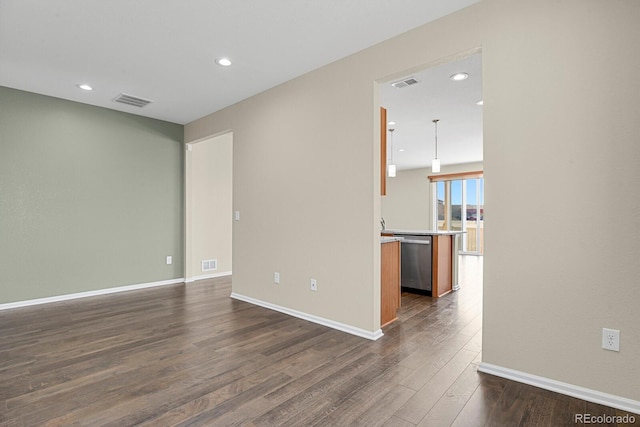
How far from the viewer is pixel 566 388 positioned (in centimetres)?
200

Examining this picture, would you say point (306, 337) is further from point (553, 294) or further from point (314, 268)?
point (553, 294)

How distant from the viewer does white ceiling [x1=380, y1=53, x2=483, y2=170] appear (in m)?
3.52

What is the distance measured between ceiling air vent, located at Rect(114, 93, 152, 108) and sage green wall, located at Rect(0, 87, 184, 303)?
52 cm

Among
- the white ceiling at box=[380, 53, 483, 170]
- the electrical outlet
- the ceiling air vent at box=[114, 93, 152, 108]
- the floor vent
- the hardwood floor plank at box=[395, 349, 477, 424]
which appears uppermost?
the ceiling air vent at box=[114, 93, 152, 108]

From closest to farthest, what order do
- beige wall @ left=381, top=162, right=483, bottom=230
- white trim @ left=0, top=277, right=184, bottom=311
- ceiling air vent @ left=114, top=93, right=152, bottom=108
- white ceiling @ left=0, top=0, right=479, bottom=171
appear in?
1. white ceiling @ left=0, top=0, right=479, bottom=171
2. white trim @ left=0, top=277, right=184, bottom=311
3. ceiling air vent @ left=114, top=93, right=152, bottom=108
4. beige wall @ left=381, top=162, right=483, bottom=230

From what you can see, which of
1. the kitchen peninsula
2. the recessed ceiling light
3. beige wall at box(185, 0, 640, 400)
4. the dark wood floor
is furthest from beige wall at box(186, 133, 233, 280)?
the recessed ceiling light

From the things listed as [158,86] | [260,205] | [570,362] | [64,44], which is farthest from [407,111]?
[64,44]

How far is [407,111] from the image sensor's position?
4730mm

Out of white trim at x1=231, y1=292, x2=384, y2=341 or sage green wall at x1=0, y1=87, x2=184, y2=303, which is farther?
sage green wall at x1=0, y1=87, x2=184, y2=303

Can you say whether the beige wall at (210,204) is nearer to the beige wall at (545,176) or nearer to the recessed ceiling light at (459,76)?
the beige wall at (545,176)

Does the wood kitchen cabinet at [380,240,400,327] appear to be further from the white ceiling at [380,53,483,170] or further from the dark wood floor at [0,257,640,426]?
the white ceiling at [380,53,483,170]

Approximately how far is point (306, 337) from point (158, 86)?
334cm

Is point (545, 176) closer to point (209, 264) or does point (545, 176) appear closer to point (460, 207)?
point (209, 264)

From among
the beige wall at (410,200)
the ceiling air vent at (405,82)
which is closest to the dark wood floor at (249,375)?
the ceiling air vent at (405,82)
